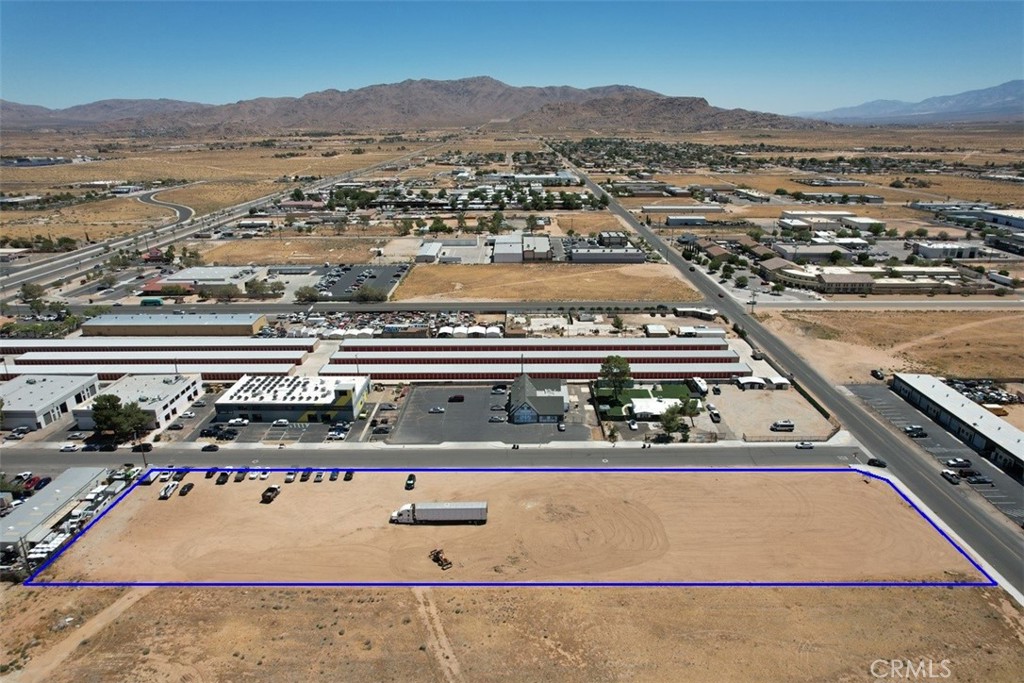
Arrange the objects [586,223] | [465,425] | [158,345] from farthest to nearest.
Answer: [586,223], [158,345], [465,425]

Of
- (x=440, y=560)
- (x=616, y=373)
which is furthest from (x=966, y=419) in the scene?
(x=440, y=560)

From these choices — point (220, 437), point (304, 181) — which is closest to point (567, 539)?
point (220, 437)

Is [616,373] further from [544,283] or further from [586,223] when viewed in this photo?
[586,223]

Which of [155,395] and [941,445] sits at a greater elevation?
[155,395]

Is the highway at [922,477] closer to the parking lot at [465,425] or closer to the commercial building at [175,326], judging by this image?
the parking lot at [465,425]

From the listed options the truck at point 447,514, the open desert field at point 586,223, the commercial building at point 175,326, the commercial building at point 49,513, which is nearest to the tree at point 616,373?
the truck at point 447,514

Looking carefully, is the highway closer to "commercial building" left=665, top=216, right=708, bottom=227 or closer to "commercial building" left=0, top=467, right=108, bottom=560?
"commercial building" left=0, top=467, right=108, bottom=560

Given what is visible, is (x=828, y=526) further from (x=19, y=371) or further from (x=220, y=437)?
(x=19, y=371)
